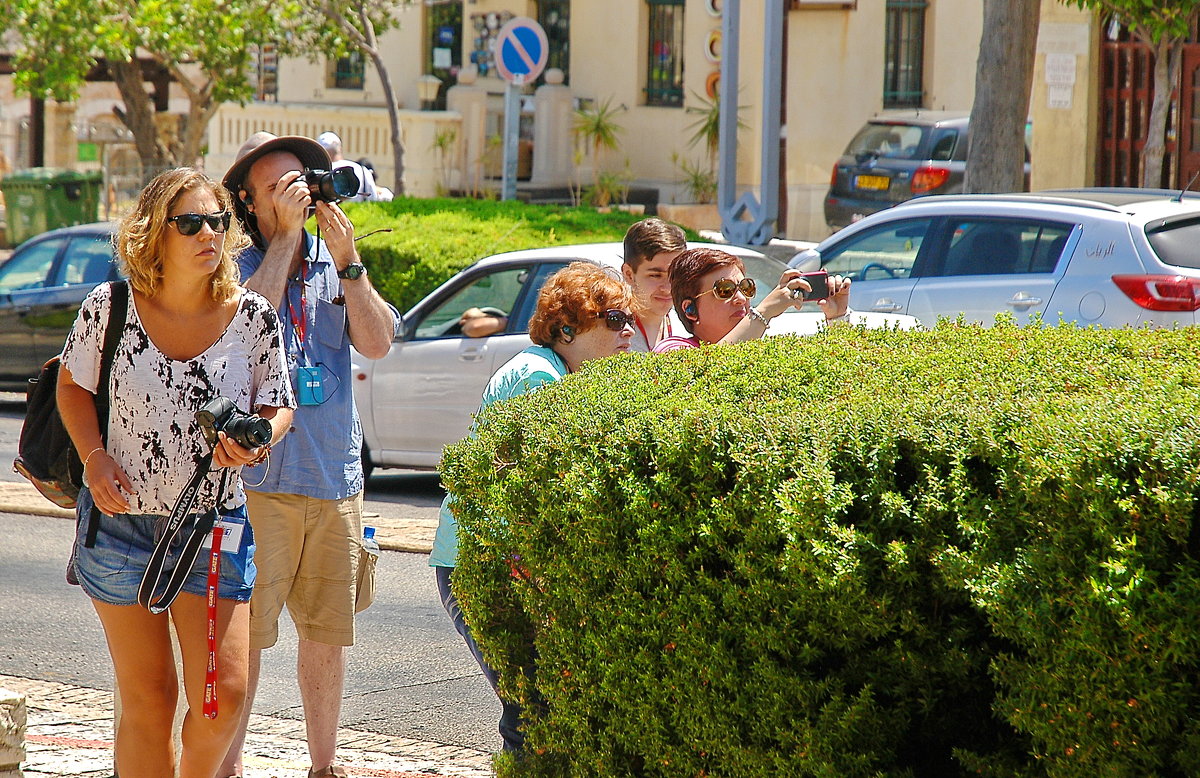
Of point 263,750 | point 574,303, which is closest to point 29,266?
point 263,750

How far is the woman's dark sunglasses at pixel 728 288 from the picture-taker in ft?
17.1

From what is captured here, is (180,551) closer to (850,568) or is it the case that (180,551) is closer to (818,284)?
(850,568)

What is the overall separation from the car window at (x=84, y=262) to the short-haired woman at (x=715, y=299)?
9.52m

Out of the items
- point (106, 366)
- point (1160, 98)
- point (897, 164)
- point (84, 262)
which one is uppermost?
point (1160, 98)

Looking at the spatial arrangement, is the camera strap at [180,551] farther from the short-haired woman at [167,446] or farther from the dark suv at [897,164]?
the dark suv at [897,164]

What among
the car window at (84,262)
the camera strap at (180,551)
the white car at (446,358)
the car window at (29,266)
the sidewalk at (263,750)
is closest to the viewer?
the camera strap at (180,551)

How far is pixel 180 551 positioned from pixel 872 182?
56.1 feet

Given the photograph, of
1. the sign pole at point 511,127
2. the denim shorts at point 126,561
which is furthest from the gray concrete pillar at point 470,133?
the denim shorts at point 126,561

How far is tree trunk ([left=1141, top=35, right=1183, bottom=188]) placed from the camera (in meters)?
14.2

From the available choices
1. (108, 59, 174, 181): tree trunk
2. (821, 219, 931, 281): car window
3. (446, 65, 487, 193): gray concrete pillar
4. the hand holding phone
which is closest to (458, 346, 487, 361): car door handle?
(821, 219, 931, 281): car window

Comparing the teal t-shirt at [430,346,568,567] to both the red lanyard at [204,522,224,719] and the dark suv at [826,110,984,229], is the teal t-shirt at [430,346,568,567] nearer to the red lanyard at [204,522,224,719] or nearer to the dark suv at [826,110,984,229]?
the red lanyard at [204,522,224,719]

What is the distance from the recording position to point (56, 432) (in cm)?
398

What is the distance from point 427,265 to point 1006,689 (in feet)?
33.2

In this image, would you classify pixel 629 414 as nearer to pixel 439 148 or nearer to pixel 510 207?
pixel 510 207
